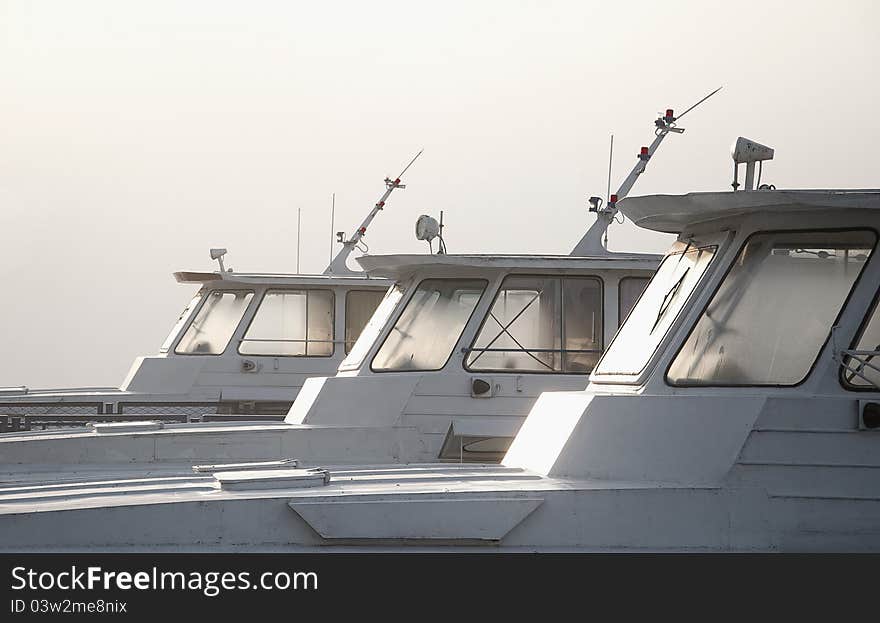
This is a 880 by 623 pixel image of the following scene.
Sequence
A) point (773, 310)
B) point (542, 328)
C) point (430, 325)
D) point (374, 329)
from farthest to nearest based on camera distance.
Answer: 1. point (374, 329)
2. point (430, 325)
3. point (542, 328)
4. point (773, 310)

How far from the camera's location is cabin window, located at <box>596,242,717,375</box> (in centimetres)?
780

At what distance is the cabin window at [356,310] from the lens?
59.3 feet

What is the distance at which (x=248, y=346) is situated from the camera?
18359 mm

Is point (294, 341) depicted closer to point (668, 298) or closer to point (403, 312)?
point (403, 312)

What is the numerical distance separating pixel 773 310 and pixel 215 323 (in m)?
11.8

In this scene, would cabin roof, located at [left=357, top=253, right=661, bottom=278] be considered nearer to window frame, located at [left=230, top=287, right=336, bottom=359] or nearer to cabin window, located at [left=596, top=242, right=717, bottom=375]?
cabin window, located at [left=596, top=242, right=717, bottom=375]

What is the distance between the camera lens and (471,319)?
12664 millimetres

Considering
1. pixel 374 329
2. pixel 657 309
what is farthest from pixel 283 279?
pixel 657 309

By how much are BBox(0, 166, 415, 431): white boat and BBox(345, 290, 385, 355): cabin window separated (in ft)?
0.04

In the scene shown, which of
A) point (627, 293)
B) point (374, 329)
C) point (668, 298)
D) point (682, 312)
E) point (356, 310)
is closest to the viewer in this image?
point (682, 312)

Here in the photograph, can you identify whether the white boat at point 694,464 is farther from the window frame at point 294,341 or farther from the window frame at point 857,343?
the window frame at point 294,341

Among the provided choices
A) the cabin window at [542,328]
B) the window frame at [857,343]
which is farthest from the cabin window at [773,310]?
the cabin window at [542,328]

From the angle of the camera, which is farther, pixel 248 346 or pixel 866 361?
pixel 248 346

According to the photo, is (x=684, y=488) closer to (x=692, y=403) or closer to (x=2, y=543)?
(x=692, y=403)
